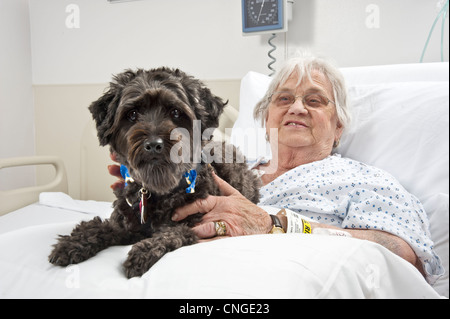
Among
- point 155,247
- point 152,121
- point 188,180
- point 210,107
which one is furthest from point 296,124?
Answer: point 155,247

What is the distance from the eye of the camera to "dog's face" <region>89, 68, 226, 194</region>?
1.06 metres

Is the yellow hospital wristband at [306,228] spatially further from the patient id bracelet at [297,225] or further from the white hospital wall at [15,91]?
the white hospital wall at [15,91]

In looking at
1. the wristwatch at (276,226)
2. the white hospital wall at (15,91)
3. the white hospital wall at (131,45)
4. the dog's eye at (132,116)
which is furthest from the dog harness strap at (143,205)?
the white hospital wall at (15,91)

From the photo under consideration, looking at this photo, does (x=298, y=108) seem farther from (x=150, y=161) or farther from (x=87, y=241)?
(x=87, y=241)

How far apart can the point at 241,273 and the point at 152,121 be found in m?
0.53

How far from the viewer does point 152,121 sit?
1076mm

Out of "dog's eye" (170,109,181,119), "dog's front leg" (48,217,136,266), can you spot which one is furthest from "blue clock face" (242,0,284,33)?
"dog's front leg" (48,217,136,266)

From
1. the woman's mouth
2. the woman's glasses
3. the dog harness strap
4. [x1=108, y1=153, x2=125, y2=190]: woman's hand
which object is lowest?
the dog harness strap

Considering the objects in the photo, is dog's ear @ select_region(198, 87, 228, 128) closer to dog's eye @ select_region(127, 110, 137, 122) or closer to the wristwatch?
dog's eye @ select_region(127, 110, 137, 122)

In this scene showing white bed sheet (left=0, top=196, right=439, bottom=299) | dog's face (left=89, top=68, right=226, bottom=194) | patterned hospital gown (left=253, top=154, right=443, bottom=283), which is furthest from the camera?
patterned hospital gown (left=253, top=154, right=443, bottom=283)

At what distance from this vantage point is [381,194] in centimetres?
141

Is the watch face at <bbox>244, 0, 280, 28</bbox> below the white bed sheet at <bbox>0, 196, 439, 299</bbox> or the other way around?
the other way around

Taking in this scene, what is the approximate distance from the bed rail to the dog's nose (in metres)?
1.44

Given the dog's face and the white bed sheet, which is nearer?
the white bed sheet
